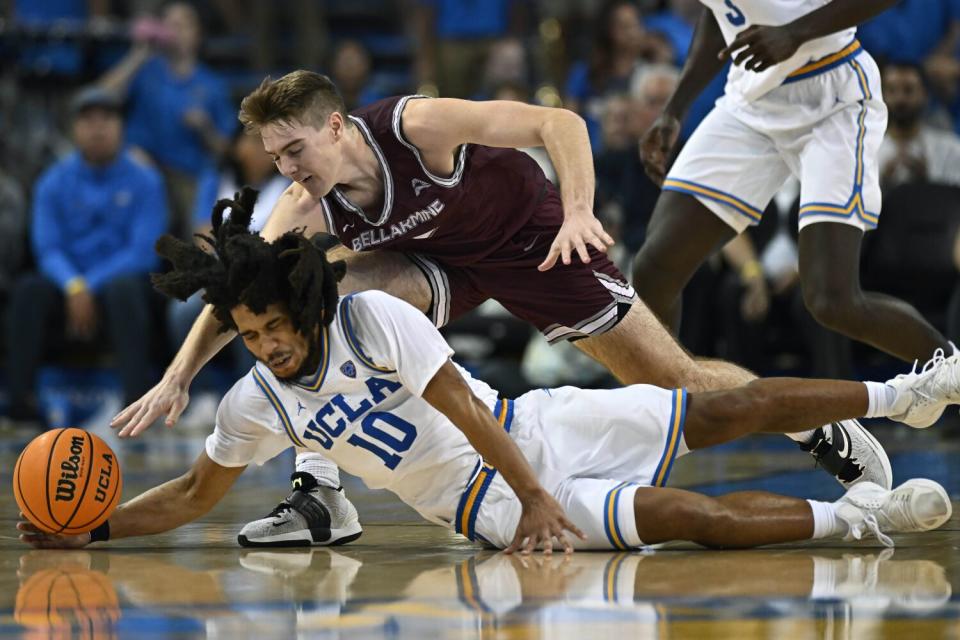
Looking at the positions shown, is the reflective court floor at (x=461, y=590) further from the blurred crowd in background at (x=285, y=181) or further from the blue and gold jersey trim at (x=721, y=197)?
the blurred crowd in background at (x=285, y=181)

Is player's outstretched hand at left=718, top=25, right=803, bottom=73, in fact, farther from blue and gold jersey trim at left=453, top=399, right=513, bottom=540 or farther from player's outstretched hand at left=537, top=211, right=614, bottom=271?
Result: blue and gold jersey trim at left=453, top=399, right=513, bottom=540

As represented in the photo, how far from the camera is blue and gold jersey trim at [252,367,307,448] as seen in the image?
3625 millimetres

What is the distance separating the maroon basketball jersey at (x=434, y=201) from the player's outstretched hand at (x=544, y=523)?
1085 mm

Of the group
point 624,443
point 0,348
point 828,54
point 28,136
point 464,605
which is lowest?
point 464,605

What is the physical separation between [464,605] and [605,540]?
80cm

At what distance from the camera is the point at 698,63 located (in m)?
4.98

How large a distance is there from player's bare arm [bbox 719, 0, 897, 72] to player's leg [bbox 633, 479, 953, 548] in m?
1.48

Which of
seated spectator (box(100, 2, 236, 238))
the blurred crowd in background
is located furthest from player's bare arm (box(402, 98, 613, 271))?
seated spectator (box(100, 2, 236, 238))

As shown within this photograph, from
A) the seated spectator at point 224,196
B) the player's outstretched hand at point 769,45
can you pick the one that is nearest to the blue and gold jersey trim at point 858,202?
the player's outstretched hand at point 769,45

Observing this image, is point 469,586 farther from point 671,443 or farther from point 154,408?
point 154,408

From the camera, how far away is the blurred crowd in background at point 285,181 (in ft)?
26.1

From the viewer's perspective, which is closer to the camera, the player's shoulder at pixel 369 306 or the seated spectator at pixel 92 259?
the player's shoulder at pixel 369 306

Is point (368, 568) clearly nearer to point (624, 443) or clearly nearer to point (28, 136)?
point (624, 443)

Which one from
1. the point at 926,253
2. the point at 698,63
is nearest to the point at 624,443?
the point at 698,63
